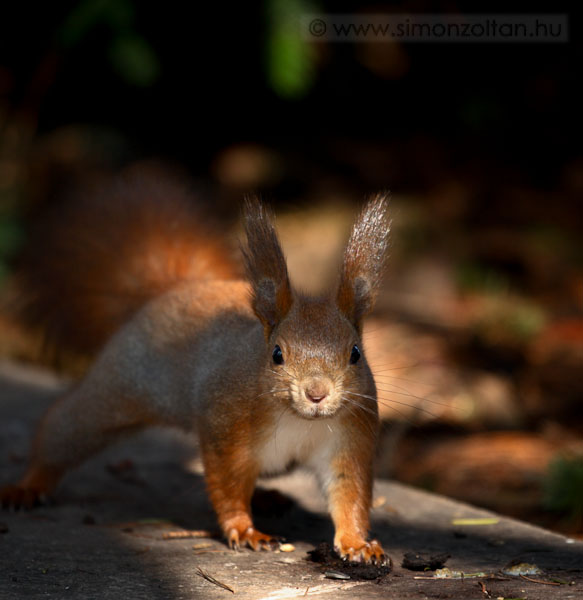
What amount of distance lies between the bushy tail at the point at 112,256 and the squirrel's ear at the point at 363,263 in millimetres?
1204

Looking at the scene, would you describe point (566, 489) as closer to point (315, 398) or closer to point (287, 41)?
point (315, 398)

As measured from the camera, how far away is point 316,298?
9.74 ft

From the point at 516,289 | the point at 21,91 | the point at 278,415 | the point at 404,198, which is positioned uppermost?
the point at 21,91

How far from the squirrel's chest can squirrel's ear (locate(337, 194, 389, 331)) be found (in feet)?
1.12

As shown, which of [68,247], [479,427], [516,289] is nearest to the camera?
[68,247]

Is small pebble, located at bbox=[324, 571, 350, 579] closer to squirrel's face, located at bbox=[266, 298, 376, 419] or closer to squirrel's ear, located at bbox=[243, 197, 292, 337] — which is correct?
squirrel's face, located at bbox=[266, 298, 376, 419]

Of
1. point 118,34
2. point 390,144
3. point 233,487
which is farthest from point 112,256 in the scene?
point 390,144

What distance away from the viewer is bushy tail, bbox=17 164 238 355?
3.96 meters

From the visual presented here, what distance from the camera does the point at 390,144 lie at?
28.7 ft

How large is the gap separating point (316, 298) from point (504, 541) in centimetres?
96

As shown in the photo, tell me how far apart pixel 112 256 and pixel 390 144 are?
516 cm

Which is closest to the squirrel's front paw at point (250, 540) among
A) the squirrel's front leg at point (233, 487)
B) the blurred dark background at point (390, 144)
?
the squirrel's front leg at point (233, 487)

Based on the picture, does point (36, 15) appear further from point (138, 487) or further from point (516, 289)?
point (138, 487)

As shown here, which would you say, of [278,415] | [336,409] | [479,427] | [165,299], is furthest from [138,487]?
[479,427]
